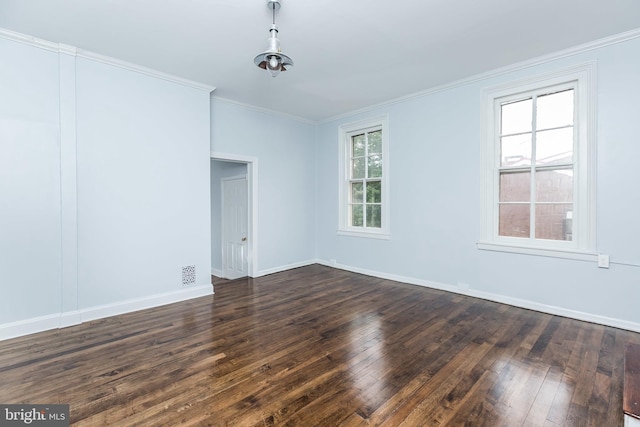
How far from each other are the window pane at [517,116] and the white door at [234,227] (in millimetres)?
4205

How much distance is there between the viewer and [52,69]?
304cm

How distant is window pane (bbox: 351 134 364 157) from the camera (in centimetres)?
552

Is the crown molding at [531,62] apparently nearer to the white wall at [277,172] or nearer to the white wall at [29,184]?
the white wall at [277,172]

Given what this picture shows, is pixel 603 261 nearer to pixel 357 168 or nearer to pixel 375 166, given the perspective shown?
pixel 375 166

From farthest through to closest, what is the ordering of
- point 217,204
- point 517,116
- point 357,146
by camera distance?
point 217,204, point 357,146, point 517,116

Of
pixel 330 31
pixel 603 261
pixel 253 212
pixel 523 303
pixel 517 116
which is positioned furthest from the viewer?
pixel 253 212

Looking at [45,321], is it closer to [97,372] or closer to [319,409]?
[97,372]

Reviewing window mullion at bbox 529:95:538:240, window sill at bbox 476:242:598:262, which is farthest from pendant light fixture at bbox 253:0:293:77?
window sill at bbox 476:242:598:262

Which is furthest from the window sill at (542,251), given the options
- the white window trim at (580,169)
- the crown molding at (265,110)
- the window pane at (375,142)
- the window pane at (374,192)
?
the crown molding at (265,110)

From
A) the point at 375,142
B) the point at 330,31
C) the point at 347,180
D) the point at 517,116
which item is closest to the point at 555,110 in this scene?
the point at 517,116

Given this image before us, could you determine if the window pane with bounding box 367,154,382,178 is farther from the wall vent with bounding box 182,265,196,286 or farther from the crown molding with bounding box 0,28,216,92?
the wall vent with bounding box 182,265,196,286

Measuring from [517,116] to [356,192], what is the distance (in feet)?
9.09

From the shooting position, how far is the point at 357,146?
18.4 feet

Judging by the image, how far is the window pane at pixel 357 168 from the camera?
18.1 feet
